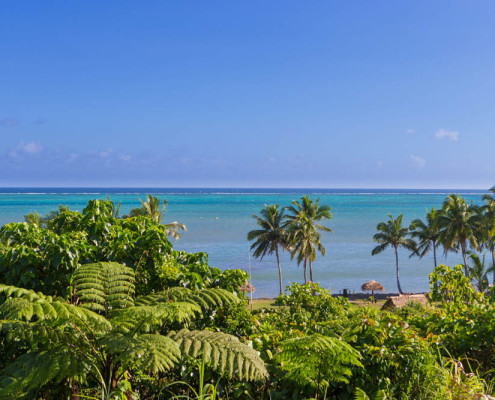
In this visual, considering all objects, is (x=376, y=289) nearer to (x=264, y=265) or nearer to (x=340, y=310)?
(x=264, y=265)

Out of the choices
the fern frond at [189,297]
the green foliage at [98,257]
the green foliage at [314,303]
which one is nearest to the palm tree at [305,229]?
the green foliage at [314,303]

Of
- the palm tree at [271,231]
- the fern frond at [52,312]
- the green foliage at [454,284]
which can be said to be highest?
the fern frond at [52,312]

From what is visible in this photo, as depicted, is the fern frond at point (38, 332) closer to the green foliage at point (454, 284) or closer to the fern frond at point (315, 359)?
the fern frond at point (315, 359)

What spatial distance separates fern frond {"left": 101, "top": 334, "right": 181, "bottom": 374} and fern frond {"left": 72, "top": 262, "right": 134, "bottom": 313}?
35.9 inches

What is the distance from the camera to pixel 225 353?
10.7 feet

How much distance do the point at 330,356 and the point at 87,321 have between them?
1.94 metres

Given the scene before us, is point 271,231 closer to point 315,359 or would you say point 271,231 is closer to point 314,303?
point 314,303

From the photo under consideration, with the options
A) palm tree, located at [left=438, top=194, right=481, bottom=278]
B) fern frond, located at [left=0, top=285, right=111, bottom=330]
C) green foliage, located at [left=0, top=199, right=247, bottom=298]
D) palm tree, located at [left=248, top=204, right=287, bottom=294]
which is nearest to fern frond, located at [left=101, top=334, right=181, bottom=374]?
fern frond, located at [left=0, top=285, right=111, bottom=330]

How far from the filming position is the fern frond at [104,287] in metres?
4.19

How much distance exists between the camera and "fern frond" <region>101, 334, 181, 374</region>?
119 inches

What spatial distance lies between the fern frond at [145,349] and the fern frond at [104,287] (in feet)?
2.99

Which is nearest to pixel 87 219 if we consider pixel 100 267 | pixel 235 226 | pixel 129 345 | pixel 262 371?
pixel 100 267

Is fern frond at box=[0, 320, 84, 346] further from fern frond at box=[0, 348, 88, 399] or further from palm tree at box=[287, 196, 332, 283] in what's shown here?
palm tree at box=[287, 196, 332, 283]

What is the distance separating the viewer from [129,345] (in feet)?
10.2
